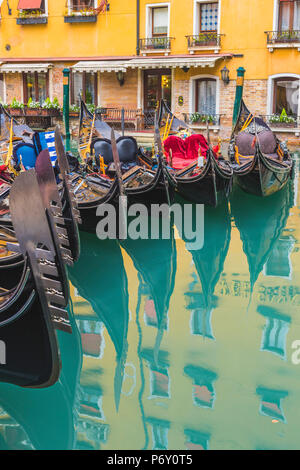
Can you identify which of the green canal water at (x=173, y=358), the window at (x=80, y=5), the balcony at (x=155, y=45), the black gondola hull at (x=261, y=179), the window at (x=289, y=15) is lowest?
the green canal water at (x=173, y=358)

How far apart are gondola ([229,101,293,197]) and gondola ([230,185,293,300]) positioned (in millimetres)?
147

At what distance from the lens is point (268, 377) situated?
2.22m

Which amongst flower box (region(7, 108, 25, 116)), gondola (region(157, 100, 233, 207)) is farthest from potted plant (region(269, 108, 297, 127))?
flower box (region(7, 108, 25, 116))

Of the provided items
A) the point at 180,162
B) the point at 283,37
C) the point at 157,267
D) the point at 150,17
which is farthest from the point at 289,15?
the point at 157,267

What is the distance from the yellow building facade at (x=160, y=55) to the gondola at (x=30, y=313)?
24.9 feet

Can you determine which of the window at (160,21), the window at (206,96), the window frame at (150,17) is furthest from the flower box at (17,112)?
the window at (206,96)

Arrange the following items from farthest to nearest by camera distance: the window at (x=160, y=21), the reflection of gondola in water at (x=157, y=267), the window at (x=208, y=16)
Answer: the window at (x=160, y=21)
the window at (x=208, y=16)
the reflection of gondola in water at (x=157, y=267)

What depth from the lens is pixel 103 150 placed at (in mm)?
4969

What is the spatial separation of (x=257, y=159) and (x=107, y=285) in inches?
87.1

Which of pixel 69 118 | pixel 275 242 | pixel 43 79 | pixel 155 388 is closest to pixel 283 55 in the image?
pixel 69 118

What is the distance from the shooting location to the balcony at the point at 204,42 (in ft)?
31.2

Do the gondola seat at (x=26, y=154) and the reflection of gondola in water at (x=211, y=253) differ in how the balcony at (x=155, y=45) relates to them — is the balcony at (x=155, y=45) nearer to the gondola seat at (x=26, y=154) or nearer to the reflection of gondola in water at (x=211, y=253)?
the reflection of gondola in water at (x=211, y=253)
